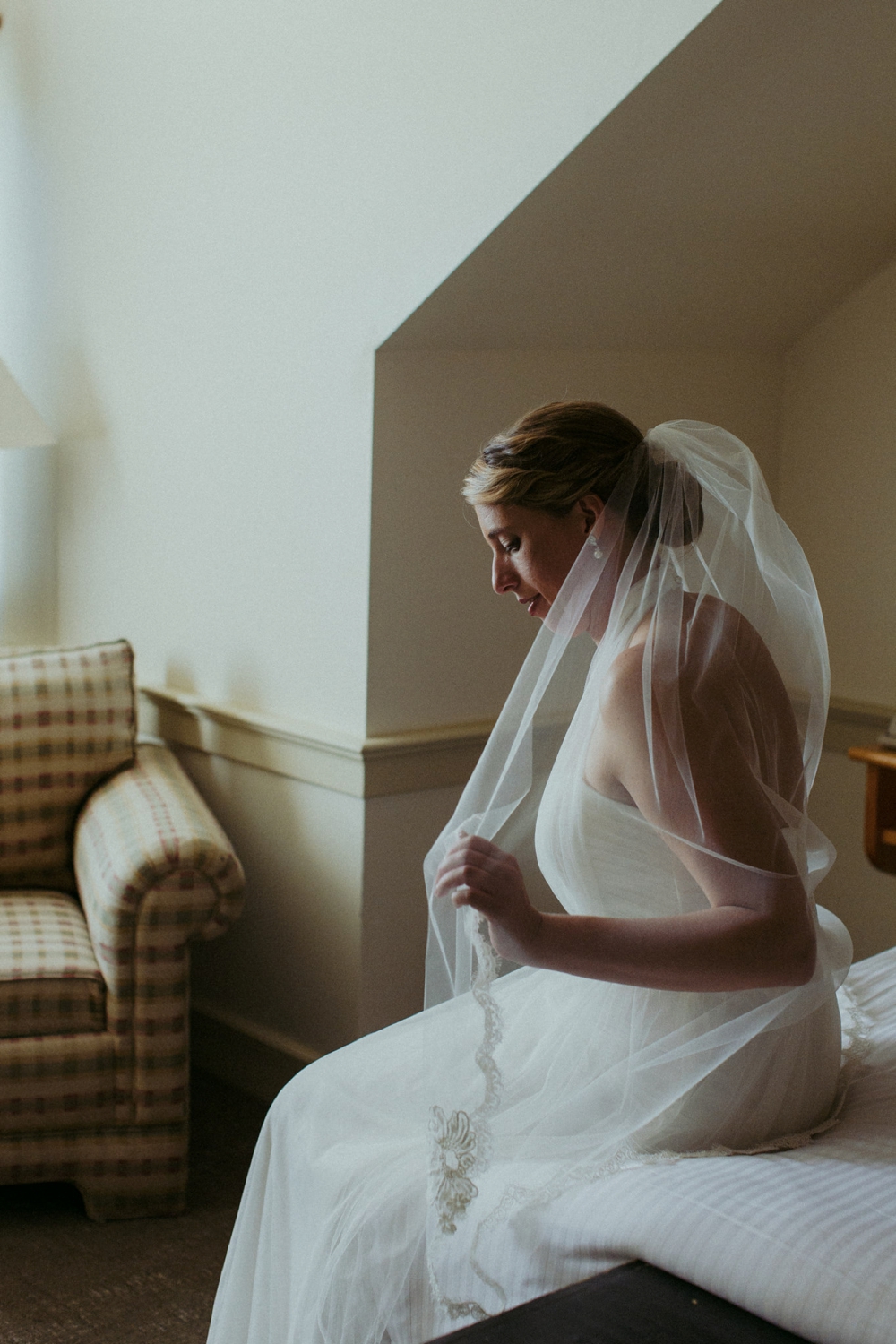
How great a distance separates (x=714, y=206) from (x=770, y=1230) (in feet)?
5.96

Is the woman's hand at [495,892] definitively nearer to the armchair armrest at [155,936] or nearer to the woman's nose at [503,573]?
the woman's nose at [503,573]

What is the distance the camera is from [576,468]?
1456 millimetres

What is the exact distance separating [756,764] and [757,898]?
0.45 ft

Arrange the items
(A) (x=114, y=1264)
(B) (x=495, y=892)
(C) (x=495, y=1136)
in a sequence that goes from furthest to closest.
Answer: (A) (x=114, y=1264)
(C) (x=495, y=1136)
(B) (x=495, y=892)

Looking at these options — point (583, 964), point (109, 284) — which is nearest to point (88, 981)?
point (583, 964)

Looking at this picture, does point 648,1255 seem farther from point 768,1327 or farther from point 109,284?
point 109,284

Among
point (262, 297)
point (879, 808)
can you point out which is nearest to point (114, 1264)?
point (879, 808)

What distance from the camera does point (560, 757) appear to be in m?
1.48

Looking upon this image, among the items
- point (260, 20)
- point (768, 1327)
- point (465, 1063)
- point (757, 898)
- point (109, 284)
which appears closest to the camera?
point (768, 1327)

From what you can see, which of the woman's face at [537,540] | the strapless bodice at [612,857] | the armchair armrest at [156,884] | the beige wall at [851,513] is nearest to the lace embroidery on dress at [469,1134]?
the strapless bodice at [612,857]

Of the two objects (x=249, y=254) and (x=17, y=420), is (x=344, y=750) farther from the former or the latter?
(x=17, y=420)

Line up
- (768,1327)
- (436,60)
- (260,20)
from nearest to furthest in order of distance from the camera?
(768,1327) < (436,60) < (260,20)

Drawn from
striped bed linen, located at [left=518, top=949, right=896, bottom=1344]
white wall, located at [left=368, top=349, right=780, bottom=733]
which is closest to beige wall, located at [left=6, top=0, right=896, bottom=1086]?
white wall, located at [left=368, top=349, right=780, bottom=733]

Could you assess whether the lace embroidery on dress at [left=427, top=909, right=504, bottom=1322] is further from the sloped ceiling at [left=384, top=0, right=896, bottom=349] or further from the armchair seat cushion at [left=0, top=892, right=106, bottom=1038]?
the sloped ceiling at [left=384, top=0, right=896, bottom=349]
